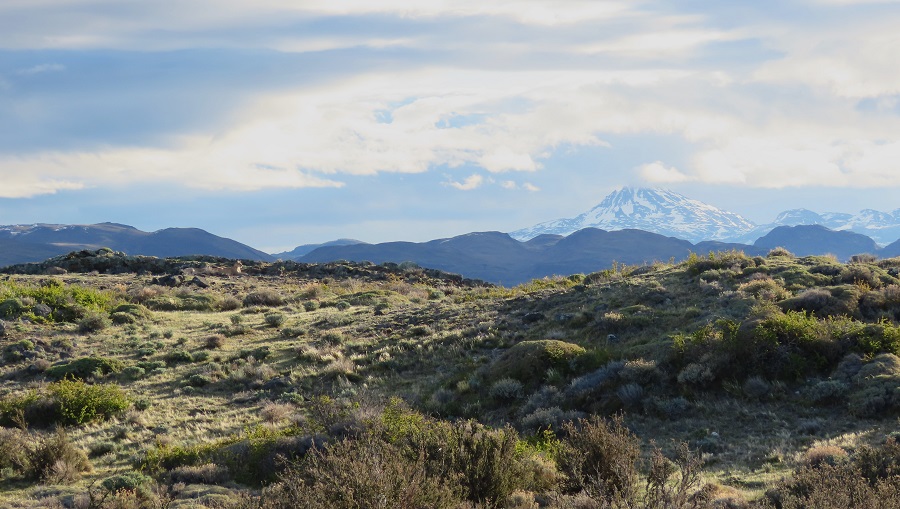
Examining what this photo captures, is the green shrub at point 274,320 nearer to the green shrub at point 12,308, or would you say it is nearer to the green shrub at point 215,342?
the green shrub at point 215,342

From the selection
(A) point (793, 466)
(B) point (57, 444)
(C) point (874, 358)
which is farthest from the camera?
(C) point (874, 358)

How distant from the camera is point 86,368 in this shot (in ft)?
65.7

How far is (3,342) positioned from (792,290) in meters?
27.0

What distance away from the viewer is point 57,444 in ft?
41.0

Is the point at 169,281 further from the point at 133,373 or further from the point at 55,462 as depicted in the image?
the point at 55,462

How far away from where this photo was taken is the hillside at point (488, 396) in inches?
356

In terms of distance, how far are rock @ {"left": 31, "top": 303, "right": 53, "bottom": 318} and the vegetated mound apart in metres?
19.7

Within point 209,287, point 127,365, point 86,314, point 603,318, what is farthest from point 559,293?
point 209,287

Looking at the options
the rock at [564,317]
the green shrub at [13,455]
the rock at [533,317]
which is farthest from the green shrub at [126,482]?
the rock at [533,317]

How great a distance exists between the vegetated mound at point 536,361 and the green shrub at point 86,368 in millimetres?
12002

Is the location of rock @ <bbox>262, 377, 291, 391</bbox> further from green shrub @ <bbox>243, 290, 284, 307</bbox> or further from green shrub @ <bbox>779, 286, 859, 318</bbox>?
green shrub @ <bbox>243, 290, 284, 307</bbox>

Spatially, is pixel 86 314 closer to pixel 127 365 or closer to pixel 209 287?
pixel 127 365

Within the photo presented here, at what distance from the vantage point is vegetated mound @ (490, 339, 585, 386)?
1748 cm

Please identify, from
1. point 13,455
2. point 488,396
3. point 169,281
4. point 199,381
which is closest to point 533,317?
point 488,396
